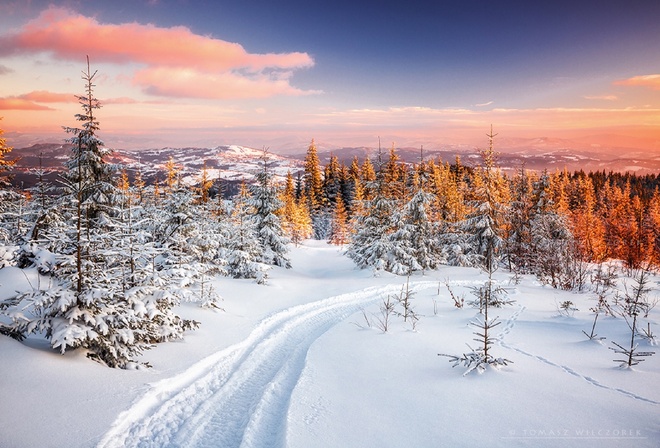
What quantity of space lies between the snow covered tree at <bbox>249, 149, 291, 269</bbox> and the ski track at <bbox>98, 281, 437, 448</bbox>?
13.8 meters

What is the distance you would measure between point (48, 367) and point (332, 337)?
735 centimetres

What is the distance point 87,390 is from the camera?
656cm

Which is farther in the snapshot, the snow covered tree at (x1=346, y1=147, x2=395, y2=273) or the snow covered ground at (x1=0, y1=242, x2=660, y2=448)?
the snow covered tree at (x1=346, y1=147, x2=395, y2=273)

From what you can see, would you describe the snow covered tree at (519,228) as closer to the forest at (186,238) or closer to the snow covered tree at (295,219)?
the forest at (186,238)

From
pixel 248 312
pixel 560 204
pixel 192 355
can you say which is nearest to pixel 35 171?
pixel 248 312

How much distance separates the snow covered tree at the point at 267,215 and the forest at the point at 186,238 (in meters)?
0.10

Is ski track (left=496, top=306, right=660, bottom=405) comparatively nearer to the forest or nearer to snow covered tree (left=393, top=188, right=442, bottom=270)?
the forest

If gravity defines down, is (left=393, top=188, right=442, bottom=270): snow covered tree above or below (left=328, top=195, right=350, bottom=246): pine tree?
above

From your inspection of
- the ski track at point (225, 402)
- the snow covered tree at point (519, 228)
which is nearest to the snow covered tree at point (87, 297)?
the ski track at point (225, 402)

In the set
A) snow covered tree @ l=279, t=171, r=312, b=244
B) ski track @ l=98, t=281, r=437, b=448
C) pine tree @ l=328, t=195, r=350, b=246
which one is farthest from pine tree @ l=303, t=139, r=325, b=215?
ski track @ l=98, t=281, r=437, b=448

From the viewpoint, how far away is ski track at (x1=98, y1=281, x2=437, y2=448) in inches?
236

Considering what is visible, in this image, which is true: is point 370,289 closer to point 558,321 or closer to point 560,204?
point 558,321

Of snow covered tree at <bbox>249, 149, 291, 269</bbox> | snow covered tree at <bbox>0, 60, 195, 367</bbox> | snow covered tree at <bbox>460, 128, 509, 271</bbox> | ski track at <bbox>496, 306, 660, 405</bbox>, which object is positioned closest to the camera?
ski track at <bbox>496, 306, 660, 405</bbox>

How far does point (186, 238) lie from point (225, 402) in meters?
10.0
